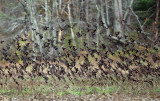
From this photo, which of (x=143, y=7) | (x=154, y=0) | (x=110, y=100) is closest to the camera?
(x=110, y=100)

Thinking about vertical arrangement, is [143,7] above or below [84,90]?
above

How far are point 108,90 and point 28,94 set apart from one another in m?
2.85

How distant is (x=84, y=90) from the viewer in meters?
8.80

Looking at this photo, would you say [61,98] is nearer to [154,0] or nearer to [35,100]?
[35,100]

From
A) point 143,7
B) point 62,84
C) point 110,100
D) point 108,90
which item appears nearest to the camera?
point 110,100

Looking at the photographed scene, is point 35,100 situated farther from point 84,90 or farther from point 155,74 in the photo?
point 155,74

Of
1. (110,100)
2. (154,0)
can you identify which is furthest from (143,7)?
(110,100)

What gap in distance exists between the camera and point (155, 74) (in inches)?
348

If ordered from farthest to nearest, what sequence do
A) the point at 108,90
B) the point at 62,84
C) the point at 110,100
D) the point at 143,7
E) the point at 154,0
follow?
the point at 143,7
the point at 154,0
the point at 62,84
the point at 108,90
the point at 110,100

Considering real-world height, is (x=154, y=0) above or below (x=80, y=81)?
above

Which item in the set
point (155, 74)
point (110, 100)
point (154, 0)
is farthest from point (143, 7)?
point (110, 100)

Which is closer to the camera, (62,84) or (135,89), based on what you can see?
(135,89)

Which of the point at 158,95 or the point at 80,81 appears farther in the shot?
the point at 80,81

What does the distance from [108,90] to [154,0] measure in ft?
57.2
